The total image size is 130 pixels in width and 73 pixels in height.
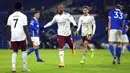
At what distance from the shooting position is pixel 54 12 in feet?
142

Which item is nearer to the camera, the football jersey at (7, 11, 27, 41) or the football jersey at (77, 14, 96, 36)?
the football jersey at (7, 11, 27, 41)

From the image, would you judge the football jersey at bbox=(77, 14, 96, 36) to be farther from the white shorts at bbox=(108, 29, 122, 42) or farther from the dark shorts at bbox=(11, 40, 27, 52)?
the dark shorts at bbox=(11, 40, 27, 52)

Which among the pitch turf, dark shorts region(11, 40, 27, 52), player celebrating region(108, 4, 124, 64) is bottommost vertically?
the pitch turf

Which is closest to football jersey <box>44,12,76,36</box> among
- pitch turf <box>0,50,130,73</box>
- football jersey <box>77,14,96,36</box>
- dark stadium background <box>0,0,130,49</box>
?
pitch turf <box>0,50,130,73</box>

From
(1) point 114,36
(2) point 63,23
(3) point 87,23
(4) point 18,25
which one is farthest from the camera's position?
(3) point 87,23

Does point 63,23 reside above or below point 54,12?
below

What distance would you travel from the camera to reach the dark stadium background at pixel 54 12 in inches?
1584

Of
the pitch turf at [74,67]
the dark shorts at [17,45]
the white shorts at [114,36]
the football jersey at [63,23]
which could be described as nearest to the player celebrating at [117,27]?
the white shorts at [114,36]

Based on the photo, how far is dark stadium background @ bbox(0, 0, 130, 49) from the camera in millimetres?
40228

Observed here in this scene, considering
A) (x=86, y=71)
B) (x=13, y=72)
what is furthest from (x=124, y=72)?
(x=13, y=72)

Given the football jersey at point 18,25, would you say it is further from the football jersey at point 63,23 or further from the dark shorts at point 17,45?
the football jersey at point 63,23

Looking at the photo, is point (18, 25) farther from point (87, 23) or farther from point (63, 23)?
point (87, 23)

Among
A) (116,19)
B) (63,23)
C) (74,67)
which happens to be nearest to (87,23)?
(116,19)

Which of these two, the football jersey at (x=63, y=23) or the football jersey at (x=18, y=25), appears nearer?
the football jersey at (x=18, y=25)
